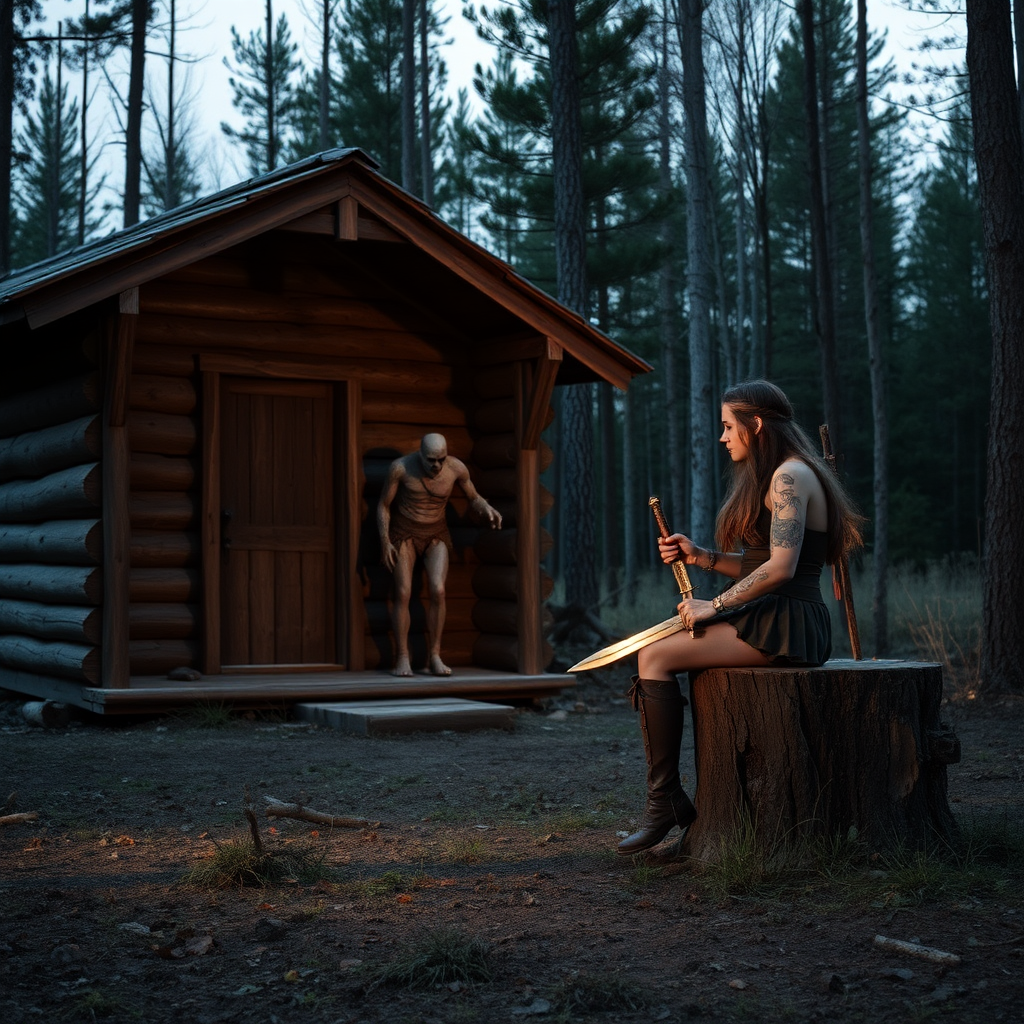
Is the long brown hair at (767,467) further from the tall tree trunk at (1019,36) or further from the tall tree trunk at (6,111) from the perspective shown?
the tall tree trunk at (6,111)

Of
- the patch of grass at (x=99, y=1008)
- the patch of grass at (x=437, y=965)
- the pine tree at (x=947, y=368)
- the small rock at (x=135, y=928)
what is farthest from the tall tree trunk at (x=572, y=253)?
the pine tree at (x=947, y=368)

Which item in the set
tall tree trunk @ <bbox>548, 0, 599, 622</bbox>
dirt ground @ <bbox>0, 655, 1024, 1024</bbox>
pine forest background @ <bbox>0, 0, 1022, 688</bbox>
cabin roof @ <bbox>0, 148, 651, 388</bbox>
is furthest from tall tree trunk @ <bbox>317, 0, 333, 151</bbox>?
dirt ground @ <bbox>0, 655, 1024, 1024</bbox>

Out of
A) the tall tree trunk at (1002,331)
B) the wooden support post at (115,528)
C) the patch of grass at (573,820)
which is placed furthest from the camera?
the tall tree trunk at (1002,331)

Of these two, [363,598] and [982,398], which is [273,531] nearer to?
[363,598]

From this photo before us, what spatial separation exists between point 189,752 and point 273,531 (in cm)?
302

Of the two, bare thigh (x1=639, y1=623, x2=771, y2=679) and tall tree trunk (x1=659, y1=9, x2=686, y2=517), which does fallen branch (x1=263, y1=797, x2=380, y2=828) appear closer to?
bare thigh (x1=639, y1=623, x2=771, y2=679)

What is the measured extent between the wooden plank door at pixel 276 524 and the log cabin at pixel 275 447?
18mm

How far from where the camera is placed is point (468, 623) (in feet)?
39.6

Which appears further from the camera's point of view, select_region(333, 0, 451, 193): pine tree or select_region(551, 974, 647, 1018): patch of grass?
select_region(333, 0, 451, 193): pine tree

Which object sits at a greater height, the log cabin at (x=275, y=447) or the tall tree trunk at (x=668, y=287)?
the tall tree trunk at (x=668, y=287)

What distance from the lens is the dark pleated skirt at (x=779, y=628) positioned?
4.88 metres

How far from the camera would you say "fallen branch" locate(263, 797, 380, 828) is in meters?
5.89

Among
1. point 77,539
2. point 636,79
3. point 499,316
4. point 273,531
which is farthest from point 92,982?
point 636,79

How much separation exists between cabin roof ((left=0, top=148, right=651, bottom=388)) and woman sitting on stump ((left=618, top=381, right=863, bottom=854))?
18.0ft
